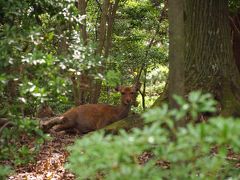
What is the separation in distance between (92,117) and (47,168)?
3.41 m

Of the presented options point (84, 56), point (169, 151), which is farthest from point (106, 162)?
point (84, 56)

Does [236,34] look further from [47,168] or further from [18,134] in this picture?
[18,134]

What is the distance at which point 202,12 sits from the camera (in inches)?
332

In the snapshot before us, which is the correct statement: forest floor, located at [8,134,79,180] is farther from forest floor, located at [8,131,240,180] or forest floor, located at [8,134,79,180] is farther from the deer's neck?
the deer's neck

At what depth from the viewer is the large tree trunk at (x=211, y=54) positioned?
8188 mm

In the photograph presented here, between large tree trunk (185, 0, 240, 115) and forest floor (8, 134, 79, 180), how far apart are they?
231cm

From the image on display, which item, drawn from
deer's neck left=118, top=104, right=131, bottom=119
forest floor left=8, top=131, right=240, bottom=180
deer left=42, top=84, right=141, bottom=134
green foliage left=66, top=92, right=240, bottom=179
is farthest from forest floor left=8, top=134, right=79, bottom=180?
green foliage left=66, top=92, right=240, bottom=179

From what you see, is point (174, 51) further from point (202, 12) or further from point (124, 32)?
point (124, 32)

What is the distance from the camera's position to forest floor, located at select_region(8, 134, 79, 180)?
273 inches

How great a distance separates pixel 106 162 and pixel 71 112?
829 centimetres

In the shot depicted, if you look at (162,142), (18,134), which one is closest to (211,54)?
(18,134)

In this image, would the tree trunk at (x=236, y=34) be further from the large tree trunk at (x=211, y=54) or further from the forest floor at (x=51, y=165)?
the forest floor at (x=51, y=165)

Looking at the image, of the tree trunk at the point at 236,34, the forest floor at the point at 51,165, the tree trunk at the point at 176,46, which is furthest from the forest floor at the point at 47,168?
the tree trunk at the point at 236,34

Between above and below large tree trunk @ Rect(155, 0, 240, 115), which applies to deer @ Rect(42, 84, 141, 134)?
below
